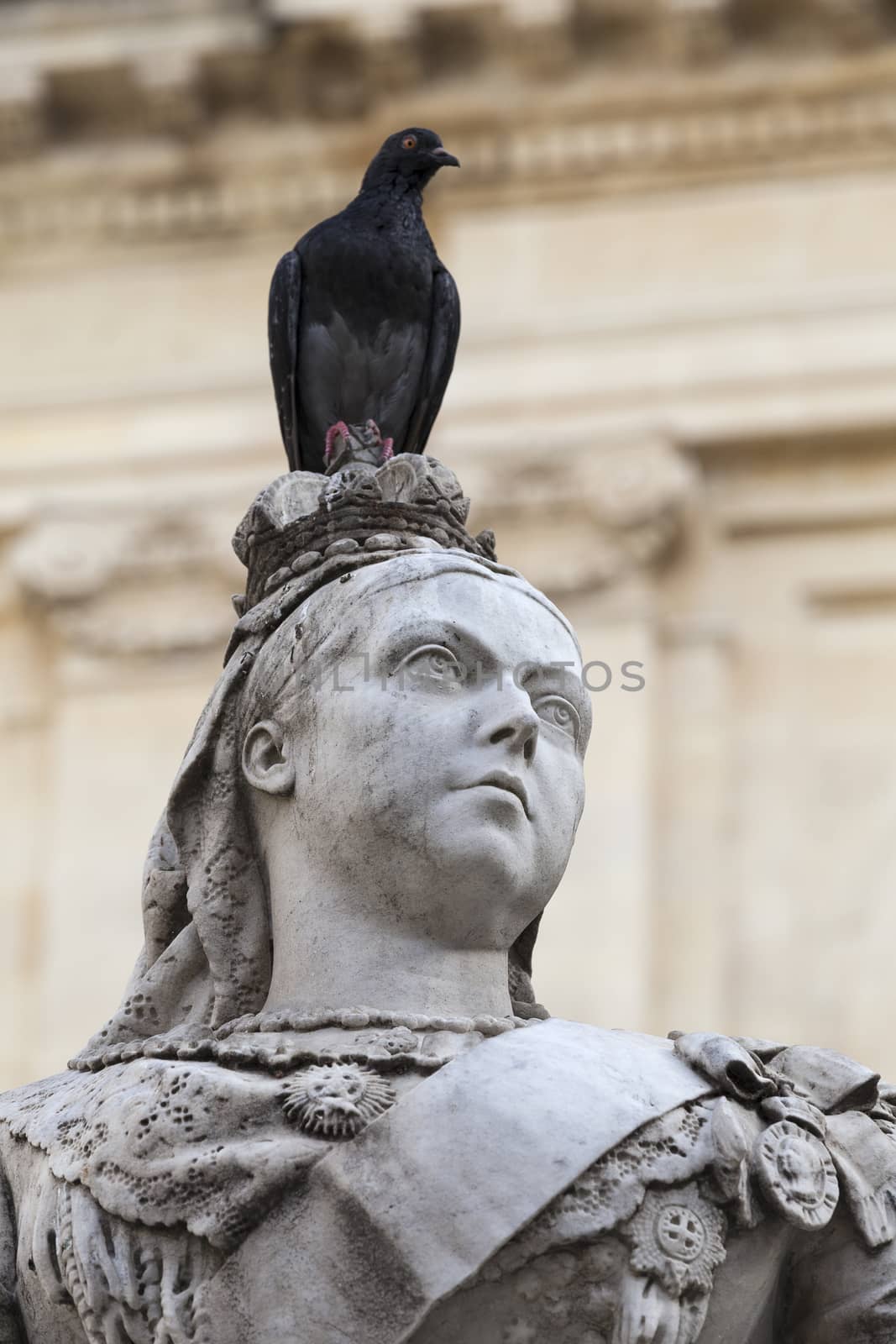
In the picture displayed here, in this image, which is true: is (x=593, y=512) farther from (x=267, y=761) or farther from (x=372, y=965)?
(x=372, y=965)

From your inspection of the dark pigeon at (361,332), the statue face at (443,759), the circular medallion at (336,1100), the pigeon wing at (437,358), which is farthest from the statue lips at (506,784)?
the pigeon wing at (437,358)

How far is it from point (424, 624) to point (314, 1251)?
0.94m

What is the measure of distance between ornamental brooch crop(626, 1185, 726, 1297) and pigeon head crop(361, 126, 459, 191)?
12.9 feet

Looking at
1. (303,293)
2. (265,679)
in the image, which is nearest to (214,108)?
(303,293)

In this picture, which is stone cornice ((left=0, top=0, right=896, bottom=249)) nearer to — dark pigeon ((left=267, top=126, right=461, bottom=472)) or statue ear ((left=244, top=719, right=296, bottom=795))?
dark pigeon ((left=267, top=126, right=461, bottom=472))

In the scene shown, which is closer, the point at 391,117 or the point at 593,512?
the point at 593,512

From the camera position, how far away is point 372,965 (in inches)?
152

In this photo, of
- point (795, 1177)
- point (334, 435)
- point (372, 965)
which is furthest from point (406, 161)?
point (795, 1177)

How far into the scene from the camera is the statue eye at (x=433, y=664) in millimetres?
3957

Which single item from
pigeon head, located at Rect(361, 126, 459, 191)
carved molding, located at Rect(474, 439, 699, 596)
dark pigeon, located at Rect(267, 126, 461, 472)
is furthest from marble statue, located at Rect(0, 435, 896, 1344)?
carved molding, located at Rect(474, 439, 699, 596)

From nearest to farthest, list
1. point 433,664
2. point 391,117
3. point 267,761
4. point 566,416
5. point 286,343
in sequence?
point 433,664 → point 267,761 → point 286,343 → point 566,416 → point 391,117

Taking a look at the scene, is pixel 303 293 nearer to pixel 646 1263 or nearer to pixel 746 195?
pixel 646 1263

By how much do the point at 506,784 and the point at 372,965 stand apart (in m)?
0.29

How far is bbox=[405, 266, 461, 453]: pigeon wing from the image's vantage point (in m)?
6.06
